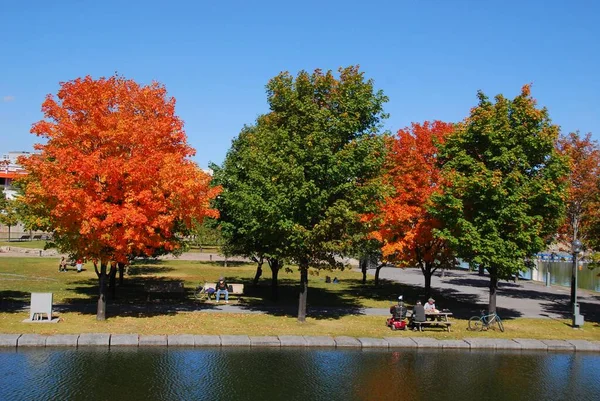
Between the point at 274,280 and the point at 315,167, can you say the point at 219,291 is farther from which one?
the point at 315,167

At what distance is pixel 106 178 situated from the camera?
63.3ft

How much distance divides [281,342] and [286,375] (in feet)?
11.4

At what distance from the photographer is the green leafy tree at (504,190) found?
2159 cm

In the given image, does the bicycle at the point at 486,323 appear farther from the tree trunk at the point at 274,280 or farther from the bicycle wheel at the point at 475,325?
the tree trunk at the point at 274,280

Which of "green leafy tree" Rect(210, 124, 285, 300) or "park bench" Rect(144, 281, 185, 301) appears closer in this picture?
"green leafy tree" Rect(210, 124, 285, 300)

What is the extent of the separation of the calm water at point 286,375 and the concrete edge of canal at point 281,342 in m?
0.53

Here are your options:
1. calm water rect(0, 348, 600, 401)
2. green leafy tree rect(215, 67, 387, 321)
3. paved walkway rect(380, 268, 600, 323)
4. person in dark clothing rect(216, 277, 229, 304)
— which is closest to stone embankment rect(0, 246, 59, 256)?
paved walkway rect(380, 268, 600, 323)

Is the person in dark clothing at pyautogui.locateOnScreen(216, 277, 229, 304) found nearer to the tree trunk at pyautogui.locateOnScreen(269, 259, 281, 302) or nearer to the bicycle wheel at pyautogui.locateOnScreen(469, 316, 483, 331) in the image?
the tree trunk at pyautogui.locateOnScreen(269, 259, 281, 302)

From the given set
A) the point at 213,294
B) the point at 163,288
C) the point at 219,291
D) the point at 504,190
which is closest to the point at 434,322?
the point at 504,190

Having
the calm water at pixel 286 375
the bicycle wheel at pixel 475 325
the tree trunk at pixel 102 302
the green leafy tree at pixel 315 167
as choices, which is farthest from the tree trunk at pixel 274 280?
the calm water at pixel 286 375

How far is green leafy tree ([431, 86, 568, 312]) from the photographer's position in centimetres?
2159

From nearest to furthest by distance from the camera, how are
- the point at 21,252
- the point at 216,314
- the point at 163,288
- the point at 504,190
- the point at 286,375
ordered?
1. the point at 286,375
2. the point at 504,190
3. the point at 216,314
4. the point at 163,288
5. the point at 21,252

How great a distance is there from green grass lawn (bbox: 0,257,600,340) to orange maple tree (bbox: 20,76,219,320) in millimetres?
2381

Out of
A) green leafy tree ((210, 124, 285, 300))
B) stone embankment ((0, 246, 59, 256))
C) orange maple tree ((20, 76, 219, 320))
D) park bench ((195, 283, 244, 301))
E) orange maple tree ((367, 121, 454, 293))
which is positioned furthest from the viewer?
stone embankment ((0, 246, 59, 256))
